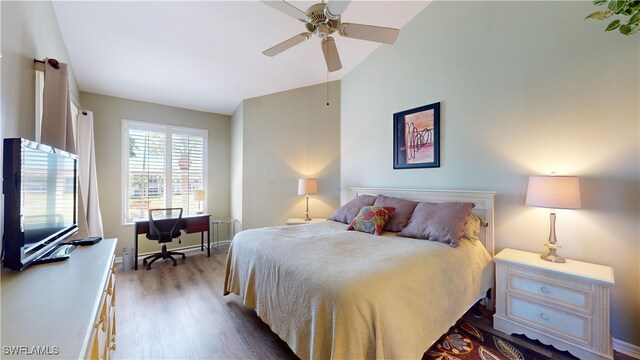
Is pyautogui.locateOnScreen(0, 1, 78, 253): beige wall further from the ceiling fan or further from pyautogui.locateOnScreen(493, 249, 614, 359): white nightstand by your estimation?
pyautogui.locateOnScreen(493, 249, 614, 359): white nightstand

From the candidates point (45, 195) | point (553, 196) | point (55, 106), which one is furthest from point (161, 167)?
point (553, 196)

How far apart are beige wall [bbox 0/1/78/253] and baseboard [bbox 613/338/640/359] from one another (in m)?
3.95

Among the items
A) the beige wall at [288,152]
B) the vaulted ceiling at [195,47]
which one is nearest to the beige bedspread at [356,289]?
the beige wall at [288,152]

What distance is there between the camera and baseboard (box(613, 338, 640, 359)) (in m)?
1.75

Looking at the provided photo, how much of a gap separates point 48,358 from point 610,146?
3198mm

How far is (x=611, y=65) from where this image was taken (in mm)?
1827

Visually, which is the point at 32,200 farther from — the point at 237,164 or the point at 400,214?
the point at 237,164

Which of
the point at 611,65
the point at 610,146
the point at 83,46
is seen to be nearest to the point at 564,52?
the point at 611,65

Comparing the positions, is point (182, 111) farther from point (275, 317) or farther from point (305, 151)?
point (275, 317)

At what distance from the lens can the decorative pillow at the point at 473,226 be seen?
2.22m

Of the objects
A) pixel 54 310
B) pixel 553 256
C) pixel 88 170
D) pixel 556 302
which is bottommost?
pixel 556 302

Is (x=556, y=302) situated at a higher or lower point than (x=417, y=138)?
lower

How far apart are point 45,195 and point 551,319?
338 centimetres

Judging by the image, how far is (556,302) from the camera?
1769 mm
